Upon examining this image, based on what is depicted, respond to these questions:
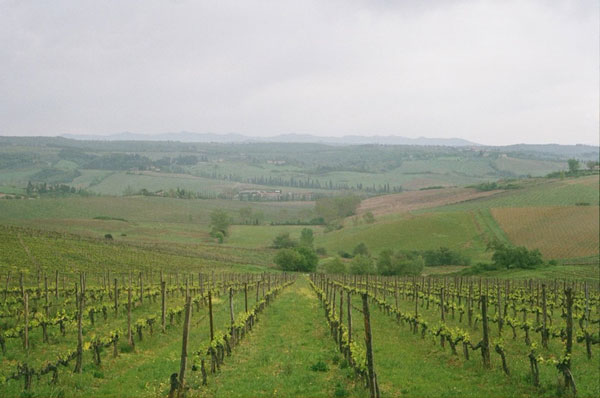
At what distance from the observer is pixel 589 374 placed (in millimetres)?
15414

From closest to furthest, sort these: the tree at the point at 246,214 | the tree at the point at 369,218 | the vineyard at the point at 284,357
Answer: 1. the vineyard at the point at 284,357
2. the tree at the point at 369,218
3. the tree at the point at 246,214

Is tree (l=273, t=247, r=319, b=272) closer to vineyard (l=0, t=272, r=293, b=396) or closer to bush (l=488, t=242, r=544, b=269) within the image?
bush (l=488, t=242, r=544, b=269)

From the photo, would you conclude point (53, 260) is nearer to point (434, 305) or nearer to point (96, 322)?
point (96, 322)

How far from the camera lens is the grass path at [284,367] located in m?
12.5

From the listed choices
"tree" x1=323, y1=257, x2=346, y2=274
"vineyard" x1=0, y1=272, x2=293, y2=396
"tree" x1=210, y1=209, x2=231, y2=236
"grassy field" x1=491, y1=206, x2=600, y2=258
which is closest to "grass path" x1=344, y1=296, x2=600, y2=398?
"vineyard" x1=0, y1=272, x2=293, y2=396

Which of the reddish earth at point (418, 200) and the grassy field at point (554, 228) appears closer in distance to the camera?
the grassy field at point (554, 228)

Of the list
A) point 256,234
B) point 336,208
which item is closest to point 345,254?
point 256,234

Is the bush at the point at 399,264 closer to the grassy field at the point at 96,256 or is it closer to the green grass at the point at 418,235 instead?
the green grass at the point at 418,235

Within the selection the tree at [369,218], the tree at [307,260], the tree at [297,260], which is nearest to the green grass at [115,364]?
the tree at [297,260]

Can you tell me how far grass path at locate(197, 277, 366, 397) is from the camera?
12.5 metres

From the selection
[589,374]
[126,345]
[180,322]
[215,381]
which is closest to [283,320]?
[180,322]

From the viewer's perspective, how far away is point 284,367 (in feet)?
49.0

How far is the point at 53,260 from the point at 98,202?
95943 millimetres

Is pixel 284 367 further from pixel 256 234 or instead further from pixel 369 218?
pixel 369 218
